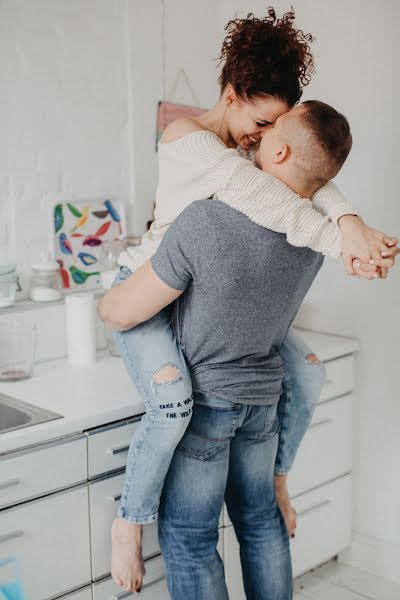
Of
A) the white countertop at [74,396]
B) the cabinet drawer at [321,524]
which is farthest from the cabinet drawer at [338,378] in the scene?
the cabinet drawer at [321,524]

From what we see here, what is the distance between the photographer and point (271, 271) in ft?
5.33

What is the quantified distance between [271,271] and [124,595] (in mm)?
1023

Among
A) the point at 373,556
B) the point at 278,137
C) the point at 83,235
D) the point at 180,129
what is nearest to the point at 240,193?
the point at 278,137

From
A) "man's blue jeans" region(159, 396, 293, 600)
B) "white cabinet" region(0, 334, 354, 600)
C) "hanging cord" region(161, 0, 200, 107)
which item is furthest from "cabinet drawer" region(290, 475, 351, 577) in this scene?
"hanging cord" region(161, 0, 200, 107)

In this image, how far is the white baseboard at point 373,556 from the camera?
295 cm

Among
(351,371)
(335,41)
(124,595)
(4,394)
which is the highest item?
(335,41)

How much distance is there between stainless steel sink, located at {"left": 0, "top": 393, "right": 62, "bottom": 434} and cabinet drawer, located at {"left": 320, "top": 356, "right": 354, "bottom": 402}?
1.12 m

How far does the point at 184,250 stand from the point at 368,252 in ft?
1.16

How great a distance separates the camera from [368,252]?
1496 mm

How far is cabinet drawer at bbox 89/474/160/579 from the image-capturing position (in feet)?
6.69

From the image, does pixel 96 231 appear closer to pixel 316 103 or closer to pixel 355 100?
pixel 355 100

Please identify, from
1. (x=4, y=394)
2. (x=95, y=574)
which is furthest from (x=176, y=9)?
(x=95, y=574)

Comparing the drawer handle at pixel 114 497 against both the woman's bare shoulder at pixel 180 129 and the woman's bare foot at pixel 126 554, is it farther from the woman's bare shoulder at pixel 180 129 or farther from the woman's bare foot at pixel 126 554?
the woman's bare shoulder at pixel 180 129

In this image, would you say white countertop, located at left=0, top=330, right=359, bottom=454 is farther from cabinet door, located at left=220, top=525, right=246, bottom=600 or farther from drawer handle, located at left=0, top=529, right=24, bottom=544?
cabinet door, located at left=220, top=525, right=246, bottom=600
